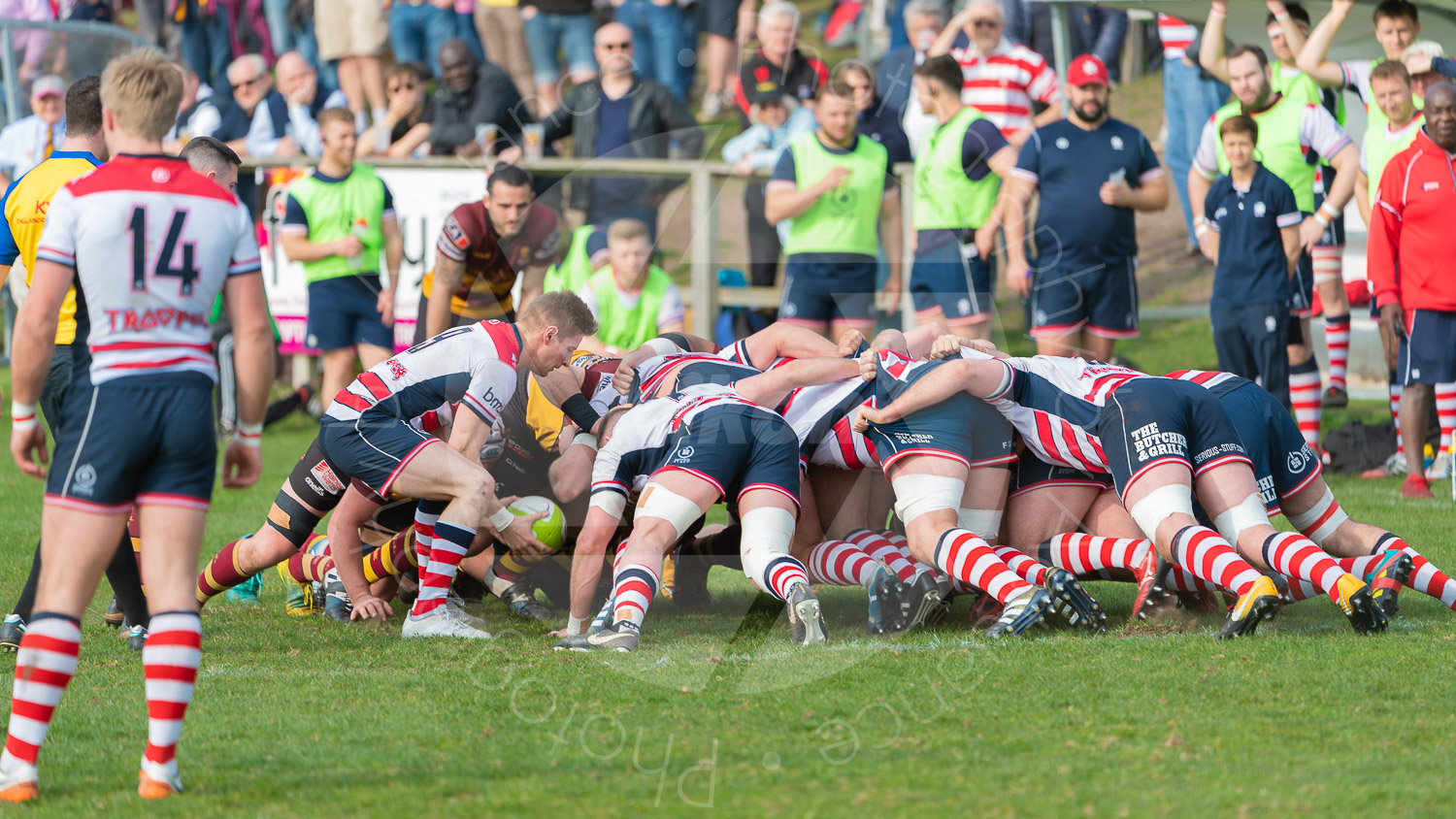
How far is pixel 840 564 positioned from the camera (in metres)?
6.49

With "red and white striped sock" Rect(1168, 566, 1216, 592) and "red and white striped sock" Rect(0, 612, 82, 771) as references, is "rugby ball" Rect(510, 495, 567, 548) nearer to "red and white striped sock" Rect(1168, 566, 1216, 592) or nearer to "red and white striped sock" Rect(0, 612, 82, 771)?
"red and white striped sock" Rect(1168, 566, 1216, 592)

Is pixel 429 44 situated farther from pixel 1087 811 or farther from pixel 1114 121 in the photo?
pixel 1087 811

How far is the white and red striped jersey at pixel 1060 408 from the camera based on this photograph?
6.18 meters

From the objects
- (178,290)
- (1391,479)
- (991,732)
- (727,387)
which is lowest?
(1391,479)

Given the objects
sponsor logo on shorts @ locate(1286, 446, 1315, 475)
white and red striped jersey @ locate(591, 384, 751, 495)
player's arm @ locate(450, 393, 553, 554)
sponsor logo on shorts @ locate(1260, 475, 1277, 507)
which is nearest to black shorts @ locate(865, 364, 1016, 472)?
white and red striped jersey @ locate(591, 384, 751, 495)

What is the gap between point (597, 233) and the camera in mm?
8211

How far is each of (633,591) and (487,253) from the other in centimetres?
316

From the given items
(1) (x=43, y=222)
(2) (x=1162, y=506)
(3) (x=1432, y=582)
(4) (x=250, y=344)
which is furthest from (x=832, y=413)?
(1) (x=43, y=222)

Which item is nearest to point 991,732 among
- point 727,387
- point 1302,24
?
point 727,387

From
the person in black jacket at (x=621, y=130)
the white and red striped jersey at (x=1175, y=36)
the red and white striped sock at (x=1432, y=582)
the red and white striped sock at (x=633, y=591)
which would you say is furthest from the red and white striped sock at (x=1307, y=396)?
the red and white striped sock at (x=633, y=591)

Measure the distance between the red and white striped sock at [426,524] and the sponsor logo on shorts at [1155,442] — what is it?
2809mm

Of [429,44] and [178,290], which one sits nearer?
[178,290]

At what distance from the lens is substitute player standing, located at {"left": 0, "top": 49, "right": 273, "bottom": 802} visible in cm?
386

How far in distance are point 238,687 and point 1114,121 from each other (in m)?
6.96
